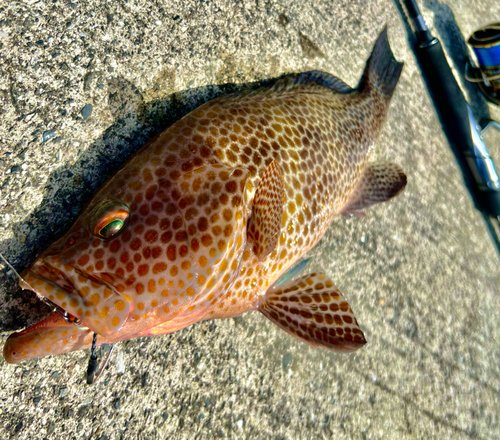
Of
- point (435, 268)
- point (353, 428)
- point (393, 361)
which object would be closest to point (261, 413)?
point (353, 428)

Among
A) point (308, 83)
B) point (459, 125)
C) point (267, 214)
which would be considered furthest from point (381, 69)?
point (267, 214)

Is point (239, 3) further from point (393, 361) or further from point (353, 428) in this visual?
point (353, 428)

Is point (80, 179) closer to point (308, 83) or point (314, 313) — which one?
point (314, 313)

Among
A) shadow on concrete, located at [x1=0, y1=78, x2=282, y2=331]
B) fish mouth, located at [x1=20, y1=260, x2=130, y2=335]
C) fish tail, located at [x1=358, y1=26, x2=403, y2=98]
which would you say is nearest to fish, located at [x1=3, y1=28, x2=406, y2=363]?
fish mouth, located at [x1=20, y1=260, x2=130, y2=335]

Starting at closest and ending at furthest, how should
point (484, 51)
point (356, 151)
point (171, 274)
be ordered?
point (171, 274)
point (356, 151)
point (484, 51)

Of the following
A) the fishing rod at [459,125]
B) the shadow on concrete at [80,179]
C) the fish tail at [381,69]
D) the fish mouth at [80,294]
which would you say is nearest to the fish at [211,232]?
the fish mouth at [80,294]

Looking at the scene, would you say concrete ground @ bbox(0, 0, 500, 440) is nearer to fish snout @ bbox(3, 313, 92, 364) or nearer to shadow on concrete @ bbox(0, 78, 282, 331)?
shadow on concrete @ bbox(0, 78, 282, 331)
